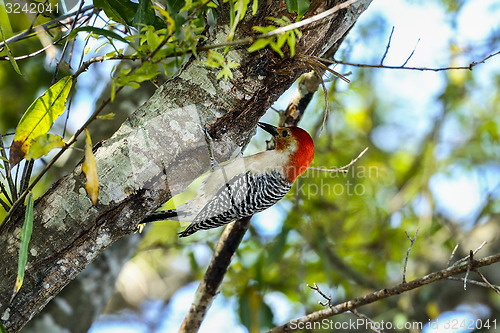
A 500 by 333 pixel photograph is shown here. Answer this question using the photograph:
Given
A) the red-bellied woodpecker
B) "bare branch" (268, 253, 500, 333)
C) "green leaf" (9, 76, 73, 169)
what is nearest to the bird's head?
the red-bellied woodpecker

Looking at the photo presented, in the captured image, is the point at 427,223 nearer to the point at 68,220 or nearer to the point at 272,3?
the point at 272,3

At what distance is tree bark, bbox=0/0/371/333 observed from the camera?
202 centimetres

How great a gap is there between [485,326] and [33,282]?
4.84 meters

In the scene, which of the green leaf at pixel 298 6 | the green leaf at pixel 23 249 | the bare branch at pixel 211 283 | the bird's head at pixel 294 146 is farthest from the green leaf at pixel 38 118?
the bird's head at pixel 294 146

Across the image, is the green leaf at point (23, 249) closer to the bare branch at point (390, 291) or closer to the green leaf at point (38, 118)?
the green leaf at point (38, 118)

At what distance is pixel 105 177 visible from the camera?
2053 millimetres

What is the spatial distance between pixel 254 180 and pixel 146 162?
1.85m

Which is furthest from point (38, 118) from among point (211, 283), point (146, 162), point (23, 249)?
point (211, 283)

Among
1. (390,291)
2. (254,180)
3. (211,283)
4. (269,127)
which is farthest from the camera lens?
(269,127)

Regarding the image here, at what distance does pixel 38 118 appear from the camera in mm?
2096

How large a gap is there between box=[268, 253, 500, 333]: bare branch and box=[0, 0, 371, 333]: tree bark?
3.50ft

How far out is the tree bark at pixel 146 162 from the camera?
2.02 meters

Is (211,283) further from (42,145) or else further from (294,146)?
(42,145)

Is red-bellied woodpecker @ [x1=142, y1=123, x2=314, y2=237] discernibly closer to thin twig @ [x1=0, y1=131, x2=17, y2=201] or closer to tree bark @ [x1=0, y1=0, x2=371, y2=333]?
tree bark @ [x1=0, y1=0, x2=371, y2=333]
